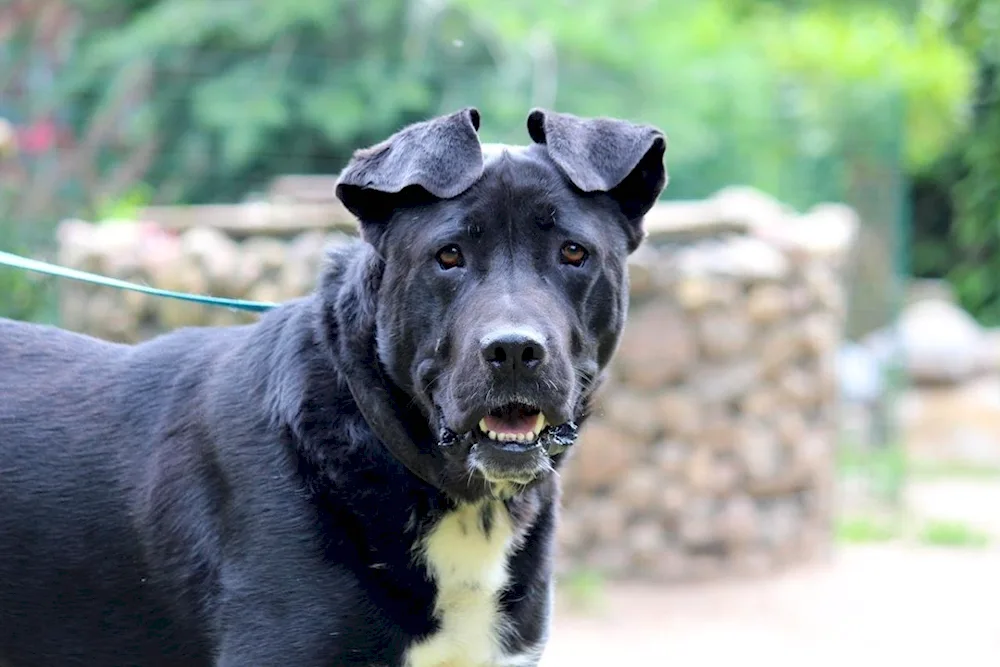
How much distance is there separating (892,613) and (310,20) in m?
6.47

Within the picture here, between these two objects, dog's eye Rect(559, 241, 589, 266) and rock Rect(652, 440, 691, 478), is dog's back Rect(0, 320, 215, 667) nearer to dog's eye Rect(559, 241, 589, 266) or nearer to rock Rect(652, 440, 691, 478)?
dog's eye Rect(559, 241, 589, 266)

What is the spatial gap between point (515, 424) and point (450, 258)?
37cm

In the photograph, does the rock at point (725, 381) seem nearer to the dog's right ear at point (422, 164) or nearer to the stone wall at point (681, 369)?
the stone wall at point (681, 369)

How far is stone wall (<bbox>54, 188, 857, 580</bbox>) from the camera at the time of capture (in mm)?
7012

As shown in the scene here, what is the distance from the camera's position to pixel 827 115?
9.65 meters

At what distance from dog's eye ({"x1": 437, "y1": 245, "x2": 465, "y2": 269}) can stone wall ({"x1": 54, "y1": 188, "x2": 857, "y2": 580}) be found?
13.3 ft

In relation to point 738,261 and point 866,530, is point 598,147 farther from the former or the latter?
point 866,530

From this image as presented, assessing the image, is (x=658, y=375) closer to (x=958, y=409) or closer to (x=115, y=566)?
(x=115, y=566)

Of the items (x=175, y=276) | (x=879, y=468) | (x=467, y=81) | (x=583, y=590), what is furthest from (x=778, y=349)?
(x=175, y=276)

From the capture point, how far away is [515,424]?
9.65 ft

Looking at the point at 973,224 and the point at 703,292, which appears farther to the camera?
the point at 973,224

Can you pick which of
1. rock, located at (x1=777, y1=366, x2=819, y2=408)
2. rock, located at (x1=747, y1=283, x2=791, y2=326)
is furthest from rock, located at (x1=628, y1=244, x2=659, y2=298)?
rock, located at (x1=777, y1=366, x2=819, y2=408)

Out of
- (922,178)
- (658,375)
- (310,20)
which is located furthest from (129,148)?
(922,178)

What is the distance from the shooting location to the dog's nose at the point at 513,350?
277 centimetres
